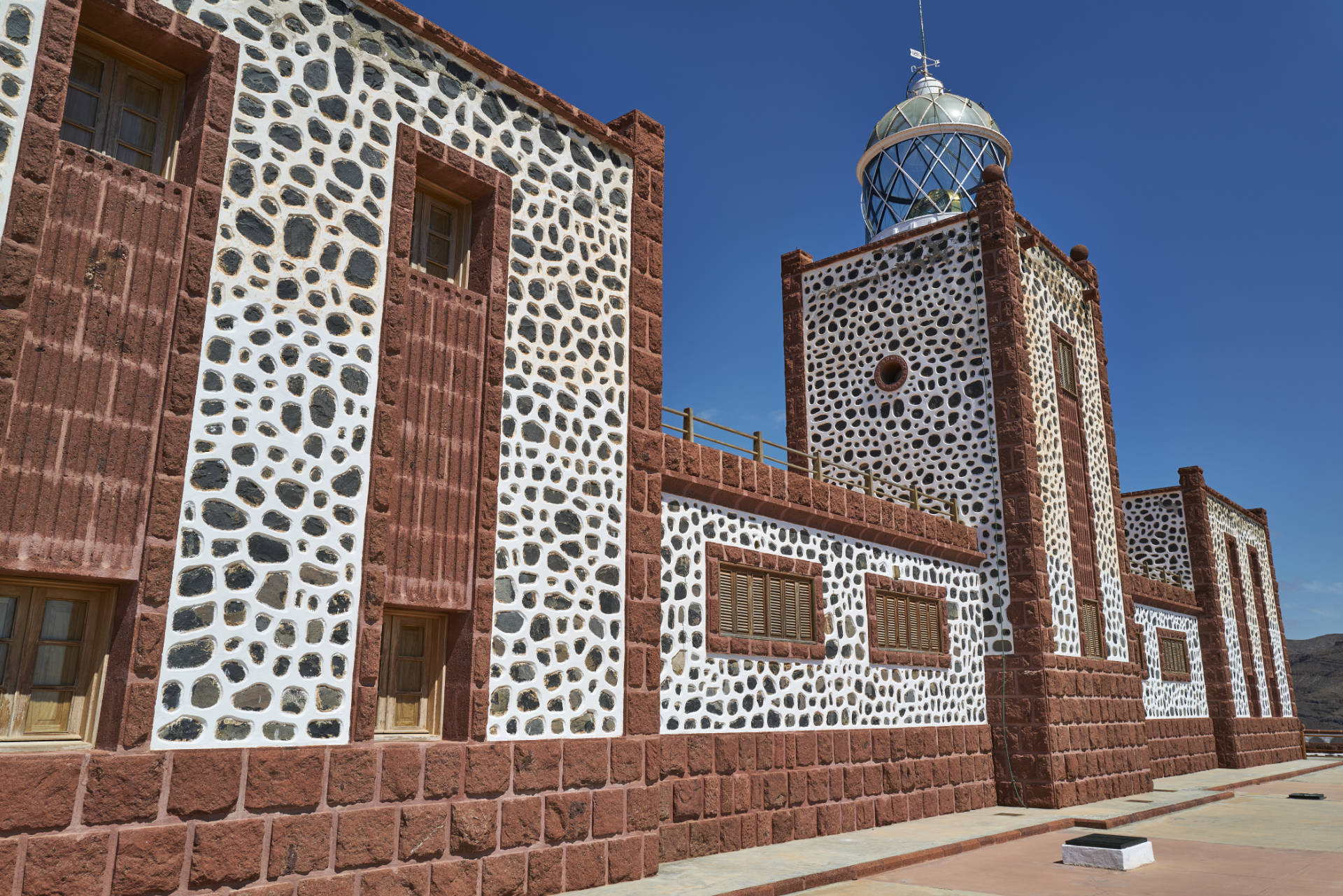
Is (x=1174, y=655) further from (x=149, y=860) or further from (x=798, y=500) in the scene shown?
(x=149, y=860)

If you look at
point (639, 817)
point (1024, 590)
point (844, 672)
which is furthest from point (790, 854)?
point (1024, 590)

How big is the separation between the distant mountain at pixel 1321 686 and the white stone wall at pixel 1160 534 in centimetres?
3024

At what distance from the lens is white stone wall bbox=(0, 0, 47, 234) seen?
211 inches

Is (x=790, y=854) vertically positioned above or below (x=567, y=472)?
below

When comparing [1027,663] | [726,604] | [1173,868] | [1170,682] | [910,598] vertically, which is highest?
[910,598]

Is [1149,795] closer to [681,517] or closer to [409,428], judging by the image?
[681,517]

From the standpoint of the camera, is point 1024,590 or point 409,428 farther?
point 1024,590

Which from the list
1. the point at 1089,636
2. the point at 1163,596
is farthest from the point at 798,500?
the point at 1163,596

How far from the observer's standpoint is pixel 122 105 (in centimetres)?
620

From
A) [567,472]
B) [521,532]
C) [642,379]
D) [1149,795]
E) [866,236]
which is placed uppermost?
[866,236]

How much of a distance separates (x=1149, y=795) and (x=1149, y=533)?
1133 cm

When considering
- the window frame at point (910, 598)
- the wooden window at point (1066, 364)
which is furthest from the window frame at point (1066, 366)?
the window frame at point (910, 598)

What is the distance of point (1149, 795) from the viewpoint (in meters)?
15.5

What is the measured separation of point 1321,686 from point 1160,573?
131 ft
